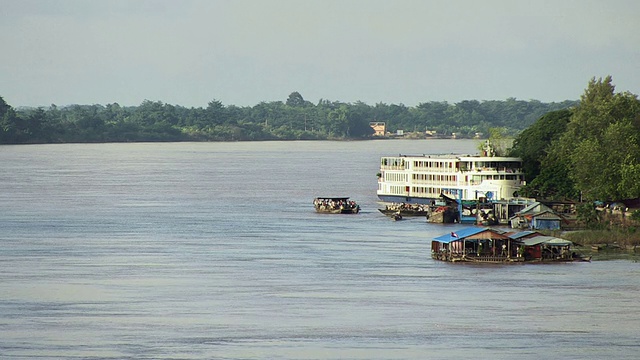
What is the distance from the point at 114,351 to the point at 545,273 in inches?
Result: 982

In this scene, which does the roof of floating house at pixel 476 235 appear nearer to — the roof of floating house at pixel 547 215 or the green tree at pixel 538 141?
the roof of floating house at pixel 547 215

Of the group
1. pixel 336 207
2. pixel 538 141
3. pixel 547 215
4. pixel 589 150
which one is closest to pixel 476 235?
pixel 547 215

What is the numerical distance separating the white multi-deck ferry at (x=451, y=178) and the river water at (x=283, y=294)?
6.85m

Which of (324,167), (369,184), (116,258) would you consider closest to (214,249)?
(116,258)

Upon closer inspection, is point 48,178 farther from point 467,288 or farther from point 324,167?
point 467,288

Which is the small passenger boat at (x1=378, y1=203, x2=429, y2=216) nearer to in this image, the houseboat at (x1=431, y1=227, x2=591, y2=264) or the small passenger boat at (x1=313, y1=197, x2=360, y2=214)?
the small passenger boat at (x1=313, y1=197, x2=360, y2=214)

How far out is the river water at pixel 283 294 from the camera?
4475cm

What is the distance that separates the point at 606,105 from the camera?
9794 centimetres

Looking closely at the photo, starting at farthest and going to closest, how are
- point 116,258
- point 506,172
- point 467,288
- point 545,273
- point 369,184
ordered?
point 369,184
point 506,172
point 116,258
point 545,273
point 467,288

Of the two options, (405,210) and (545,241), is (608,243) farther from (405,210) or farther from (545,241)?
(405,210)

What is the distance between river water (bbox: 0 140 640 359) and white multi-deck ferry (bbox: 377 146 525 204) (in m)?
6.85

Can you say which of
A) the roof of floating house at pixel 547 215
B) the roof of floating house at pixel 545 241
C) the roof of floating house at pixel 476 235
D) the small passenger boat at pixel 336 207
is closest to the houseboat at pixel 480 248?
the roof of floating house at pixel 476 235

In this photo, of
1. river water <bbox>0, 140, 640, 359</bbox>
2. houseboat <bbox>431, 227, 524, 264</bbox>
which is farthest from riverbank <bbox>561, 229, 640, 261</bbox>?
houseboat <bbox>431, 227, 524, 264</bbox>

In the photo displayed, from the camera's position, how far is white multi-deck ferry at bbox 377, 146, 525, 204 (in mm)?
95562
